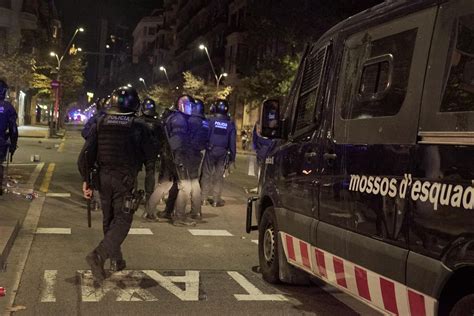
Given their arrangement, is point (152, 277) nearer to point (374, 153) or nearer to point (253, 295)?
point (253, 295)

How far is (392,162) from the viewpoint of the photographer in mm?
3576

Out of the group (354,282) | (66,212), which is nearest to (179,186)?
(66,212)

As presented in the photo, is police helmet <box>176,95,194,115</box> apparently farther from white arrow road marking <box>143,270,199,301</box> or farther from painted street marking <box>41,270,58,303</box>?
painted street marking <box>41,270,58,303</box>

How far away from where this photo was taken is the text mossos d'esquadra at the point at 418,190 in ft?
9.74

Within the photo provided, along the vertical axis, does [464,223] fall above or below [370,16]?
below

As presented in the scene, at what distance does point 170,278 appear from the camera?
599 centimetres

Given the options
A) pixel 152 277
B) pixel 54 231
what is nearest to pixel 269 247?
pixel 152 277

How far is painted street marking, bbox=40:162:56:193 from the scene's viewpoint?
12.0 meters

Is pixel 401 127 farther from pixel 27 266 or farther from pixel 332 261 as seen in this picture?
pixel 27 266

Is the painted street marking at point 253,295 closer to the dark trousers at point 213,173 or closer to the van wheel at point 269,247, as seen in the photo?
the van wheel at point 269,247

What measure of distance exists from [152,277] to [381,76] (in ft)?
10.5

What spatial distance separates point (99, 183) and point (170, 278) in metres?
1.17

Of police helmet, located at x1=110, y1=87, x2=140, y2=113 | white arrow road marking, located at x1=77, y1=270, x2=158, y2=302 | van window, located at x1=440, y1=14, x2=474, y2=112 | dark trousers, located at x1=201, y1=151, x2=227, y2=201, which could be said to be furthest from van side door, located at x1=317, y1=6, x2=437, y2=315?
dark trousers, located at x1=201, y1=151, x2=227, y2=201

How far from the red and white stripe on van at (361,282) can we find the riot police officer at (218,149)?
17.4 feet
